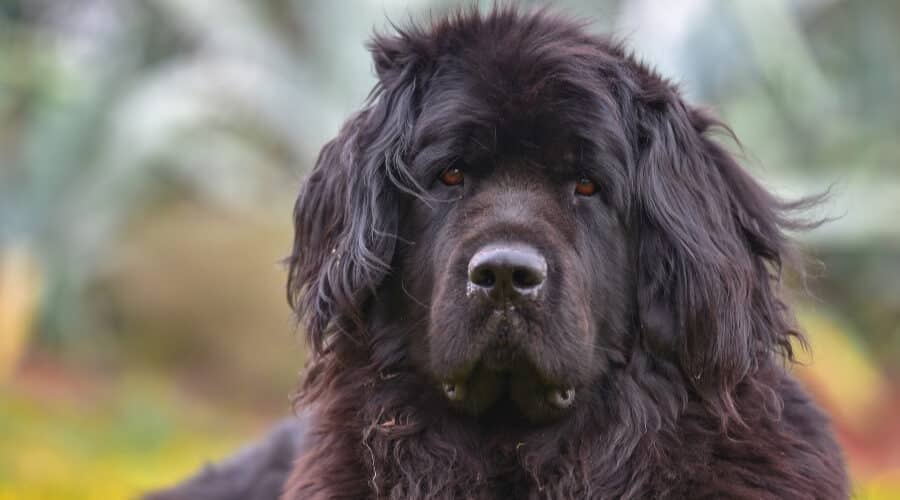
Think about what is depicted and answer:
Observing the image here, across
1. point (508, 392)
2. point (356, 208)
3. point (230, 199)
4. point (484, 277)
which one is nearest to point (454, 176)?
point (356, 208)

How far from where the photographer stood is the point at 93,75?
40.7 ft

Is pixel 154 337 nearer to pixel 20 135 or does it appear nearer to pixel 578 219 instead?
pixel 20 135

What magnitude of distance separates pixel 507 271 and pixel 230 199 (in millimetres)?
8966

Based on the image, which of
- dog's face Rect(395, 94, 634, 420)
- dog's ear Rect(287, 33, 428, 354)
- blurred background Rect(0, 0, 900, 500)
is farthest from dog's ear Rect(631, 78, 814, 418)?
blurred background Rect(0, 0, 900, 500)

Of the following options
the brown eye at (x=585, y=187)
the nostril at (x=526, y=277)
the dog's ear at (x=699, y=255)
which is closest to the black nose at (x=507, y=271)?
the nostril at (x=526, y=277)

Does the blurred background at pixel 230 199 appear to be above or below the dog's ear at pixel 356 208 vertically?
above

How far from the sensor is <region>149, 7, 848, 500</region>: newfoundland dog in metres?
3.58

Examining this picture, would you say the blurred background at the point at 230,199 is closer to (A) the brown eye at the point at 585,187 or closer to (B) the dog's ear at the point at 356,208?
(B) the dog's ear at the point at 356,208

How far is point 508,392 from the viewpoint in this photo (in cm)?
362

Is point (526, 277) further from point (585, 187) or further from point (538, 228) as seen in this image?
point (585, 187)

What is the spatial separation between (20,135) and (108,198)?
104 inches

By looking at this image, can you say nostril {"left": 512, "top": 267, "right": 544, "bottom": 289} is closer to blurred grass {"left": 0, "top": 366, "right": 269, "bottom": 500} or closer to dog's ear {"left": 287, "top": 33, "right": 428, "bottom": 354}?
dog's ear {"left": 287, "top": 33, "right": 428, "bottom": 354}

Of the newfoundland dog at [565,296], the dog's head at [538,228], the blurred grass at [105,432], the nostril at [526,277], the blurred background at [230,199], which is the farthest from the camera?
the blurred background at [230,199]

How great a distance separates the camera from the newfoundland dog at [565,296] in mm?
3584
